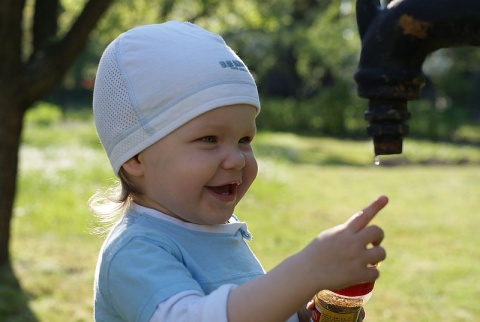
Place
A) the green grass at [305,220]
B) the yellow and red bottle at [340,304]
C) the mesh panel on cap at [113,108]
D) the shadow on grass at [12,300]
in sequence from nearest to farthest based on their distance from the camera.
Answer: the yellow and red bottle at [340,304] → the mesh panel on cap at [113,108] → the shadow on grass at [12,300] → the green grass at [305,220]

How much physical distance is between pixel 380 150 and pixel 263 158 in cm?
1217

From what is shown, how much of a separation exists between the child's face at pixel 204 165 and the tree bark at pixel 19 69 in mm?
3771

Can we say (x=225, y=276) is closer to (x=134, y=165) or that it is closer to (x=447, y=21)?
(x=134, y=165)

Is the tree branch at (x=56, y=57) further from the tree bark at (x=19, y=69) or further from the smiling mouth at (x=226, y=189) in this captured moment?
the smiling mouth at (x=226, y=189)

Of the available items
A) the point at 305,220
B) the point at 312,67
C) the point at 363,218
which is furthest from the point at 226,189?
the point at 312,67

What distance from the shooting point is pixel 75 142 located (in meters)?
14.6

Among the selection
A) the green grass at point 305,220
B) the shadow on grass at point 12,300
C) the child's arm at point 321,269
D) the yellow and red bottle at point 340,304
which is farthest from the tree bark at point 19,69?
the child's arm at point 321,269

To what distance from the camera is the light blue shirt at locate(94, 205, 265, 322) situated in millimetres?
1621

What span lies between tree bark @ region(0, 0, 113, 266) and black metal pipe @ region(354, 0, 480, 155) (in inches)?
167

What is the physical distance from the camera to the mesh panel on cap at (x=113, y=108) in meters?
1.84

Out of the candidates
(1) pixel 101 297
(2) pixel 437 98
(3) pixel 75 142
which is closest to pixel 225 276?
(1) pixel 101 297

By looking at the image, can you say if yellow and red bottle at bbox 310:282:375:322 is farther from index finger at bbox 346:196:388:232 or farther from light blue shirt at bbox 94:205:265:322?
index finger at bbox 346:196:388:232

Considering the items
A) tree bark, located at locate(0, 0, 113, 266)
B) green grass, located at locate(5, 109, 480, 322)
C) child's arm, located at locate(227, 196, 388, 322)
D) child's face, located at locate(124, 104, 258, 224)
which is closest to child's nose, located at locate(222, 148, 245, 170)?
child's face, located at locate(124, 104, 258, 224)

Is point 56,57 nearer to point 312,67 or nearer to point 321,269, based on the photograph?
point 321,269
